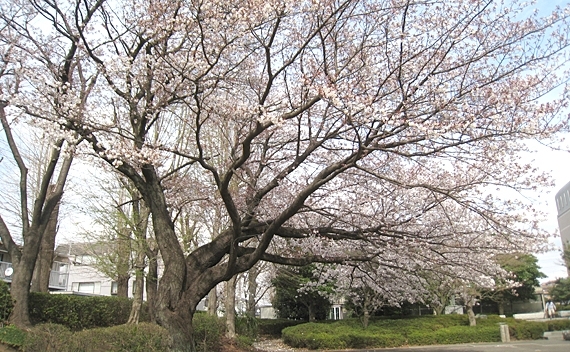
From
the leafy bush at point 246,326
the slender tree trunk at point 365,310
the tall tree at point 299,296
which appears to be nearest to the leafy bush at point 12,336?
the leafy bush at point 246,326

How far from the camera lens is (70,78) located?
8820 millimetres

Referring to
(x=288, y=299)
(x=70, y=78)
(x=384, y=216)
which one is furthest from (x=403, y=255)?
(x=288, y=299)

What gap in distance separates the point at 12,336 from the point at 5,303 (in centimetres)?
142

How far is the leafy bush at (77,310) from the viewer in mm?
11961

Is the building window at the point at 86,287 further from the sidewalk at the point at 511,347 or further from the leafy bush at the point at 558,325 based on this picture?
the leafy bush at the point at 558,325

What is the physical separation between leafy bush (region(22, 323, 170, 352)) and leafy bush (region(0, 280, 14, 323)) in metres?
4.00

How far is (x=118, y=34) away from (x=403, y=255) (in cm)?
715

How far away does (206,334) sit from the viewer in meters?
12.0

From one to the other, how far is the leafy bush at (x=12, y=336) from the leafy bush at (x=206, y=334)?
13.5 feet

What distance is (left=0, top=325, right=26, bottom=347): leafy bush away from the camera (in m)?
8.59

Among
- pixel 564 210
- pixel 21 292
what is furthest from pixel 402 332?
pixel 564 210

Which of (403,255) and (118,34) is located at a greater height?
(118,34)

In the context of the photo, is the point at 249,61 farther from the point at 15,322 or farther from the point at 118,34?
the point at 15,322

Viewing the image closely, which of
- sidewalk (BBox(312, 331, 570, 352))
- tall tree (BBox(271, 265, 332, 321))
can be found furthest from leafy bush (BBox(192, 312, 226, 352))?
sidewalk (BBox(312, 331, 570, 352))
